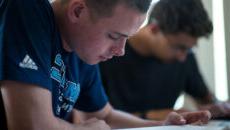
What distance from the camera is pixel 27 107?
99 centimetres

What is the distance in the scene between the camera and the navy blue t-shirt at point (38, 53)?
0.98 m

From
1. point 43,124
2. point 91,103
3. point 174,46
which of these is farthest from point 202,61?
point 43,124

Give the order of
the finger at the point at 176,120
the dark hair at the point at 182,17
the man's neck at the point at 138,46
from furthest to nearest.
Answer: the man's neck at the point at 138,46
the dark hair at the point at 182,17
the finger at the point at 176,120

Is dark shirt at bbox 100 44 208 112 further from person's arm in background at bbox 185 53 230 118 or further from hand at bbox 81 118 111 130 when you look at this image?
hand at bbox 81 118 111 130

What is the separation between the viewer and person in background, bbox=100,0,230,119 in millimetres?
1857

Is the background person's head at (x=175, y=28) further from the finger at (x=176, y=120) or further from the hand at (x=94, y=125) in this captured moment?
the hand at (x=94, y=125)

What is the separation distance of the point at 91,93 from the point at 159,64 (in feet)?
2.32

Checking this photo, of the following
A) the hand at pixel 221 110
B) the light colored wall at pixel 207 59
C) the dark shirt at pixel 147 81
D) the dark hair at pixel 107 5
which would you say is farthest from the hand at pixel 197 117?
the light colored wall at pixel 207 59

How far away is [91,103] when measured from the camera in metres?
1.41

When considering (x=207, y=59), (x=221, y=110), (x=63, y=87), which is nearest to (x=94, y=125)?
(x=63, y=87)

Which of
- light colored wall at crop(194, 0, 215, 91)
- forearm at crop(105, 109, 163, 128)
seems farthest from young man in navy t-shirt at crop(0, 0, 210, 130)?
light colored wall at crop(194, 0, 215, 91)

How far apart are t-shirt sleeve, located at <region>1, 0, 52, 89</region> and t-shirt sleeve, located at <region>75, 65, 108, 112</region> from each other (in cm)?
31

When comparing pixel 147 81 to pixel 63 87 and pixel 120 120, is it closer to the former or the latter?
pixel 120 120

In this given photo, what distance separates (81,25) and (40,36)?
13cm
